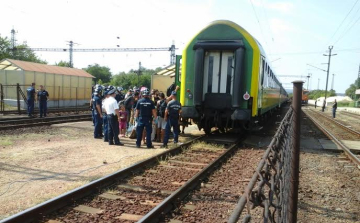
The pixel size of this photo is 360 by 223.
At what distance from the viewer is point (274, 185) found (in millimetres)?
1902

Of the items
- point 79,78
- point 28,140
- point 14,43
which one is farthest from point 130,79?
point 28,140

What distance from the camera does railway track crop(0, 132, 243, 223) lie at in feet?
14.7

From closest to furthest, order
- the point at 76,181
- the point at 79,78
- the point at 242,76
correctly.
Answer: the point at 76,181, the point at 242,76, the point at 79,78

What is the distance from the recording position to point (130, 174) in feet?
22.1

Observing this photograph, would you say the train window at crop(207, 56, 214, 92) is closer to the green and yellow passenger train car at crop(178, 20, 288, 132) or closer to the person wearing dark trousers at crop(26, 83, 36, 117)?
the green and yellow passenger train car at crop(178, 20, 288, 132)

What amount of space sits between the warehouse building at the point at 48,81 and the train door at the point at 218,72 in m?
15.1

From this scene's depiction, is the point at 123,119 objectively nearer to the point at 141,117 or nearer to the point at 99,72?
the point at 141,117

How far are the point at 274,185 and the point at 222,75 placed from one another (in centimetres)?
955

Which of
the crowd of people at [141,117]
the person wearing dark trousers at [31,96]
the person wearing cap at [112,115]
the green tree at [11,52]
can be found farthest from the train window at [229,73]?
the green tree at [11,52]

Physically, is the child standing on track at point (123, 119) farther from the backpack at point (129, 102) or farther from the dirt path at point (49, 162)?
the dirt path at point (49, 162)

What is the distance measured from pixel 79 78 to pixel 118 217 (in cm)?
2889

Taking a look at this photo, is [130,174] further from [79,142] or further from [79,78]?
[79,78]

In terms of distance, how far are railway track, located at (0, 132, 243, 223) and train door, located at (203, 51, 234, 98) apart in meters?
3.74

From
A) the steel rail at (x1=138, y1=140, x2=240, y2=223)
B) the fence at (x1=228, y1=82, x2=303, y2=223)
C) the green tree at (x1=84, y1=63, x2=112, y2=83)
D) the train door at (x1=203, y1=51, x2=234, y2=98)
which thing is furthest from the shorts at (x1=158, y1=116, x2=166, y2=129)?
the green tree at (x1=84, y1=63, x2=112, y2=83)
